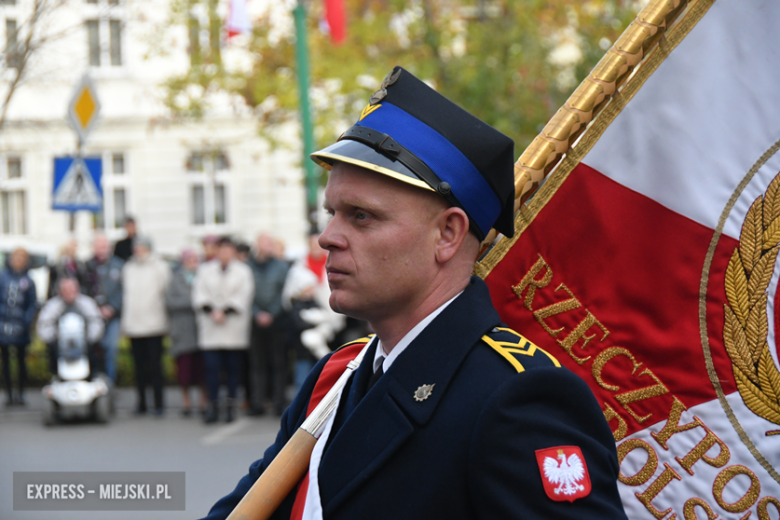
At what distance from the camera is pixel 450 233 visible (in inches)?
74.2

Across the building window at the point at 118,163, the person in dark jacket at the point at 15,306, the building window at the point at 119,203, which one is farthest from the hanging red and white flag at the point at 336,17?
the building window at the point at 119,203

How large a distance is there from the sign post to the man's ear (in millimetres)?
8602

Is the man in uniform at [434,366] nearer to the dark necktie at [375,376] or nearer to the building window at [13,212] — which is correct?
the dark necktie at [375,376]

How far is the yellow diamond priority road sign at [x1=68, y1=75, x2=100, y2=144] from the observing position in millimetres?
9742

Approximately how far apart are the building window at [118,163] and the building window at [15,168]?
2324 millimetres

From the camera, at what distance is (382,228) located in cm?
184

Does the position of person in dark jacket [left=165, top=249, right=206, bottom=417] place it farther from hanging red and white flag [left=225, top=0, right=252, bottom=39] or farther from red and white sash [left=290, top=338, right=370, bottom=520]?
red and white sash [left=290, top=338, right=370, bottom=520]

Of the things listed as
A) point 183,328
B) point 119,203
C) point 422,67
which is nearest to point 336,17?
point 422,67

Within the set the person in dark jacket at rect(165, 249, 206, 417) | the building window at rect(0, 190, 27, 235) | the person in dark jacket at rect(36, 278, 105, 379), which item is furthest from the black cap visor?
the building window at rect(0, 190, 27, 235)

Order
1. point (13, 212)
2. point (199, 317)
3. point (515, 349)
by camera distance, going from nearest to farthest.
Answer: point (515, 349) → point (199, 317) → point (13, 212)

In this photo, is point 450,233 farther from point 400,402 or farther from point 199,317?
point 199,317

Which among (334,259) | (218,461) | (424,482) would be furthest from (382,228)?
(218,461)

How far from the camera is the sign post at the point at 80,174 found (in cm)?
984

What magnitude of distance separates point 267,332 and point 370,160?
879 cm
